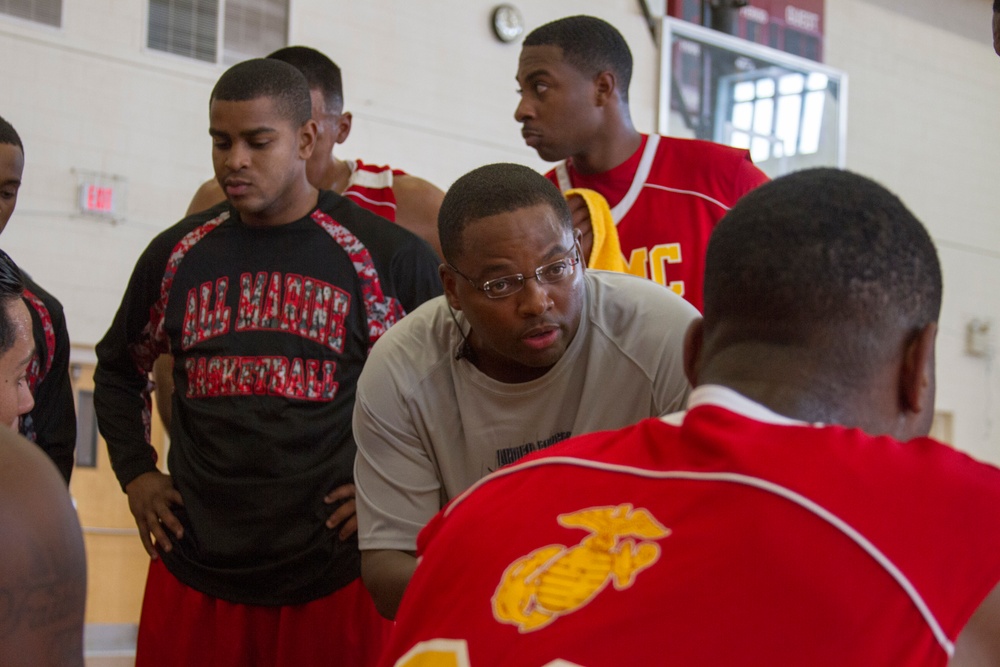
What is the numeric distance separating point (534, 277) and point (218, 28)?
16.9 feet

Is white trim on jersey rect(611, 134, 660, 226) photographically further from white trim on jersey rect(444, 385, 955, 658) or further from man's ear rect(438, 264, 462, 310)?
white trim on jersey rect(444, 385, 955, 658)

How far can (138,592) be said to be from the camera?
644cm

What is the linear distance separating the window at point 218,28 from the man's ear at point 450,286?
15.5 ft

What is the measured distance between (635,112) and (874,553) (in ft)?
25.5

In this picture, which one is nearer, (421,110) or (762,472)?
(762,472)

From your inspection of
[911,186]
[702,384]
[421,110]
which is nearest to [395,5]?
[421,110]

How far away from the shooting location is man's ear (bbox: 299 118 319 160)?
3.23 meters

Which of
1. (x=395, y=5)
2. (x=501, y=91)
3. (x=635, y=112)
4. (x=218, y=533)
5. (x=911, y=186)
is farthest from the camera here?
(x=911, y=186)

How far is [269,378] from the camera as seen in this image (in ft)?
9.47

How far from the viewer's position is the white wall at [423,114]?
6105mm

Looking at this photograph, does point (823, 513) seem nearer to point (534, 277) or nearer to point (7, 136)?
point (534, 277)

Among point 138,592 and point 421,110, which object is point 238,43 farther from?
point 138,592

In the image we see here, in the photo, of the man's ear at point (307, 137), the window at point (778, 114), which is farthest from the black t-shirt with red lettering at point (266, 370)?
the window at point (778, 114)

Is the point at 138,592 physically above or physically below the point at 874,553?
below
